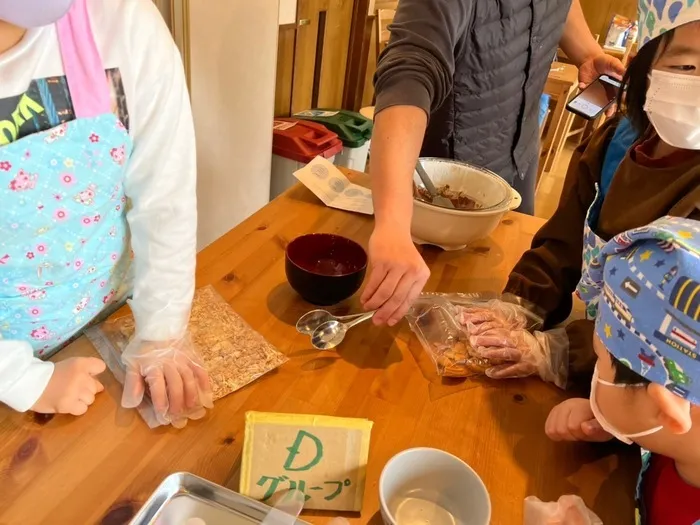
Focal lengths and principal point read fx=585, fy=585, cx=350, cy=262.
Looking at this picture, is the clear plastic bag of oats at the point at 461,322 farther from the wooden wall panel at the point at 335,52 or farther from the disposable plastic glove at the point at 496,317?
the wooden wall panel at the point at 335,52

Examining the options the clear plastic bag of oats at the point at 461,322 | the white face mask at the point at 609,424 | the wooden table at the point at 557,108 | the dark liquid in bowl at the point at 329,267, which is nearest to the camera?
the white face mask at the point at 609,424

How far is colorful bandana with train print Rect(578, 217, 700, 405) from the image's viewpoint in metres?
0.47

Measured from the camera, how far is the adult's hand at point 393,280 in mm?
815

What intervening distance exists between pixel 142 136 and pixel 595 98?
2.84ft

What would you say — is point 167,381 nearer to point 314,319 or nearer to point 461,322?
point 314,319

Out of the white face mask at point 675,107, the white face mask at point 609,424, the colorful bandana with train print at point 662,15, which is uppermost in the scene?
the colorful bandana with train print at point 662,15

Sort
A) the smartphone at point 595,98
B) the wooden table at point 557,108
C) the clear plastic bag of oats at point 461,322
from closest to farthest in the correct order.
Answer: the clear plastic bag of oats at point 461,322 < the smartphone at point 595,98 < the wooden table at point 557,108

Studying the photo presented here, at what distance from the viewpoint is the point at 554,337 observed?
2.77 ft

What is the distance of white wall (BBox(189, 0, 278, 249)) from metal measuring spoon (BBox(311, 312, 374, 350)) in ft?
3.77

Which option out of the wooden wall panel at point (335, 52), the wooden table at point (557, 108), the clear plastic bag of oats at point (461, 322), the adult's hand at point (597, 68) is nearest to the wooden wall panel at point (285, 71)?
the wooden wall panel at point (335, 52)

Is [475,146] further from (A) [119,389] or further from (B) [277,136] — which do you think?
(B) [277,136]

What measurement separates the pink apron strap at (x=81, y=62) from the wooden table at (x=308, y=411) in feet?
1.05

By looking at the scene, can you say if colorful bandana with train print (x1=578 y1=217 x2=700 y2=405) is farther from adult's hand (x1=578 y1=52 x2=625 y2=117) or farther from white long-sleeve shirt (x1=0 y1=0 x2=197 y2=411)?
adult's hand (x1=578 y1=52 x2=625 y2=117)

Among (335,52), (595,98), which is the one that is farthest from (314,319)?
(335,52)
